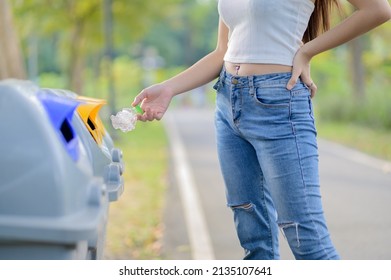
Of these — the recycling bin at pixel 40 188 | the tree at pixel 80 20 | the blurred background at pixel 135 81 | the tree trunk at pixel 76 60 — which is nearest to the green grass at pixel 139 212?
the blurred background at pixel 135 81

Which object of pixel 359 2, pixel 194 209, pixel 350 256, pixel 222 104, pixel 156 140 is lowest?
pixel 156 140

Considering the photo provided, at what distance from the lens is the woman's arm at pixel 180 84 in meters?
3.18

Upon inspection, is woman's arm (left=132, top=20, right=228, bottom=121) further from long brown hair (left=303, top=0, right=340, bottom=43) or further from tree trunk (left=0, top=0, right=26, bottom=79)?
tree trunk (left=0, top=0, right=26, bottom=79)

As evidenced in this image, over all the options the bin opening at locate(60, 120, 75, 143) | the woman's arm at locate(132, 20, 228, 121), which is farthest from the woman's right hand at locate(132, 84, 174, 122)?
the bin opening at locate(60, 120, 75, 143)

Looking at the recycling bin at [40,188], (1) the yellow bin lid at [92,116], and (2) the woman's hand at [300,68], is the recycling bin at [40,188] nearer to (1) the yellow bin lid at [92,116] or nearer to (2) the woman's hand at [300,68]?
(1) the yellow bin lid at [92,116]

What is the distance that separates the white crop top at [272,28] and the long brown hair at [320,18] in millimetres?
64

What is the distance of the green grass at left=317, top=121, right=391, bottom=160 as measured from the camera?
15718 mm

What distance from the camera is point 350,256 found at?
19.6 ft

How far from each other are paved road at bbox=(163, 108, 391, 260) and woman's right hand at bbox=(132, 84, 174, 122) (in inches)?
112

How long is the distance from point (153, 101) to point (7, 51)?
316 inches

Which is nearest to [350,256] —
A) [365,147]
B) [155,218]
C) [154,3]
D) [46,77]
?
[155,218]

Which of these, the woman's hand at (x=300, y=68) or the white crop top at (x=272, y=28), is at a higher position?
the white crop top at (x=272, y=28)
